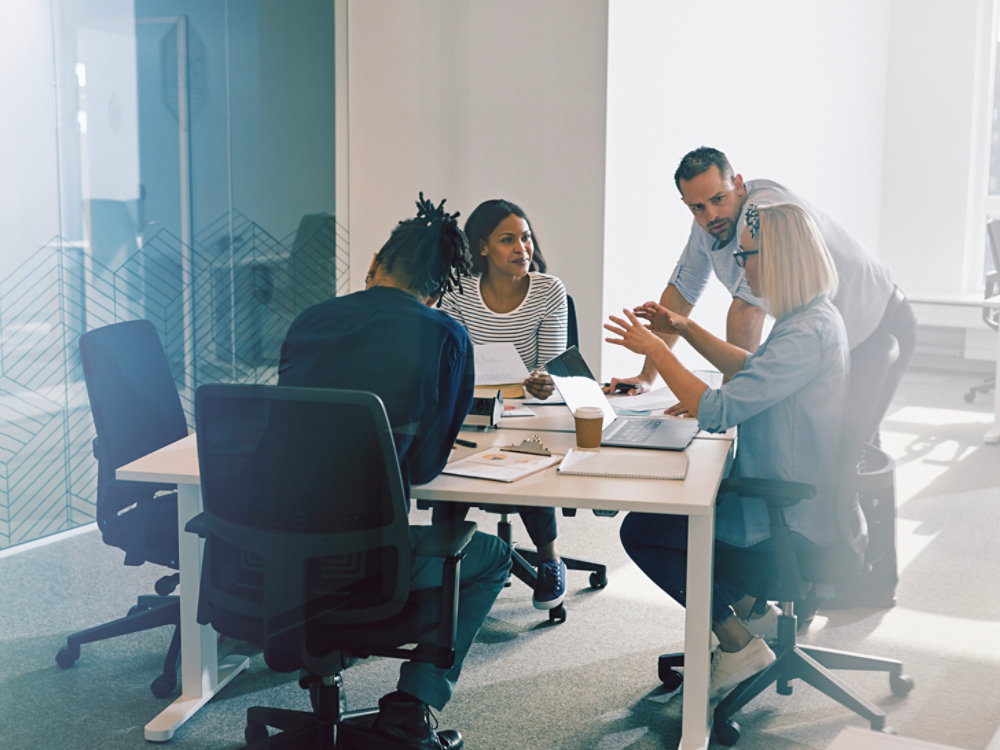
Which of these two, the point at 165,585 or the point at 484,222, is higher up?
the point at 484,222

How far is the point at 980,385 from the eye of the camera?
6797 millimetres

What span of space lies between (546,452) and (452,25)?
2878 mm

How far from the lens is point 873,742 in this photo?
1.14m

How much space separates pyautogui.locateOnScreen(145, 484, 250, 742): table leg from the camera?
2566mm

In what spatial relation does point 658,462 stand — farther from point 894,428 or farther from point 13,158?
point 894,428

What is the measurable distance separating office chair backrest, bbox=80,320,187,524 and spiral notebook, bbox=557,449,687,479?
1.15 meters

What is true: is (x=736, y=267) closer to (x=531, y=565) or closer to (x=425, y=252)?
(x=531, y=565)

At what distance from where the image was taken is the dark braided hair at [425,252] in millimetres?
2324

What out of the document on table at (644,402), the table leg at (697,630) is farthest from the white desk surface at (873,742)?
the document on table at (644,402)

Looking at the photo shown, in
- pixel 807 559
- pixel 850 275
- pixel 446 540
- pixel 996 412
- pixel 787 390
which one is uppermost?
pixel 850 275

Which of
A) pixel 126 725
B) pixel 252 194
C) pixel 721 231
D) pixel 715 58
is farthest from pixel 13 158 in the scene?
pixel 715 58

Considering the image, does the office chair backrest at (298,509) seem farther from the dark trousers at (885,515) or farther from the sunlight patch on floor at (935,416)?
the sunlight patch on floor at (935,416)

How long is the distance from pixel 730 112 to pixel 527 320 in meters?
2.81

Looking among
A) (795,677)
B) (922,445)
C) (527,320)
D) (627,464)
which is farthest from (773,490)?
(922,445)
